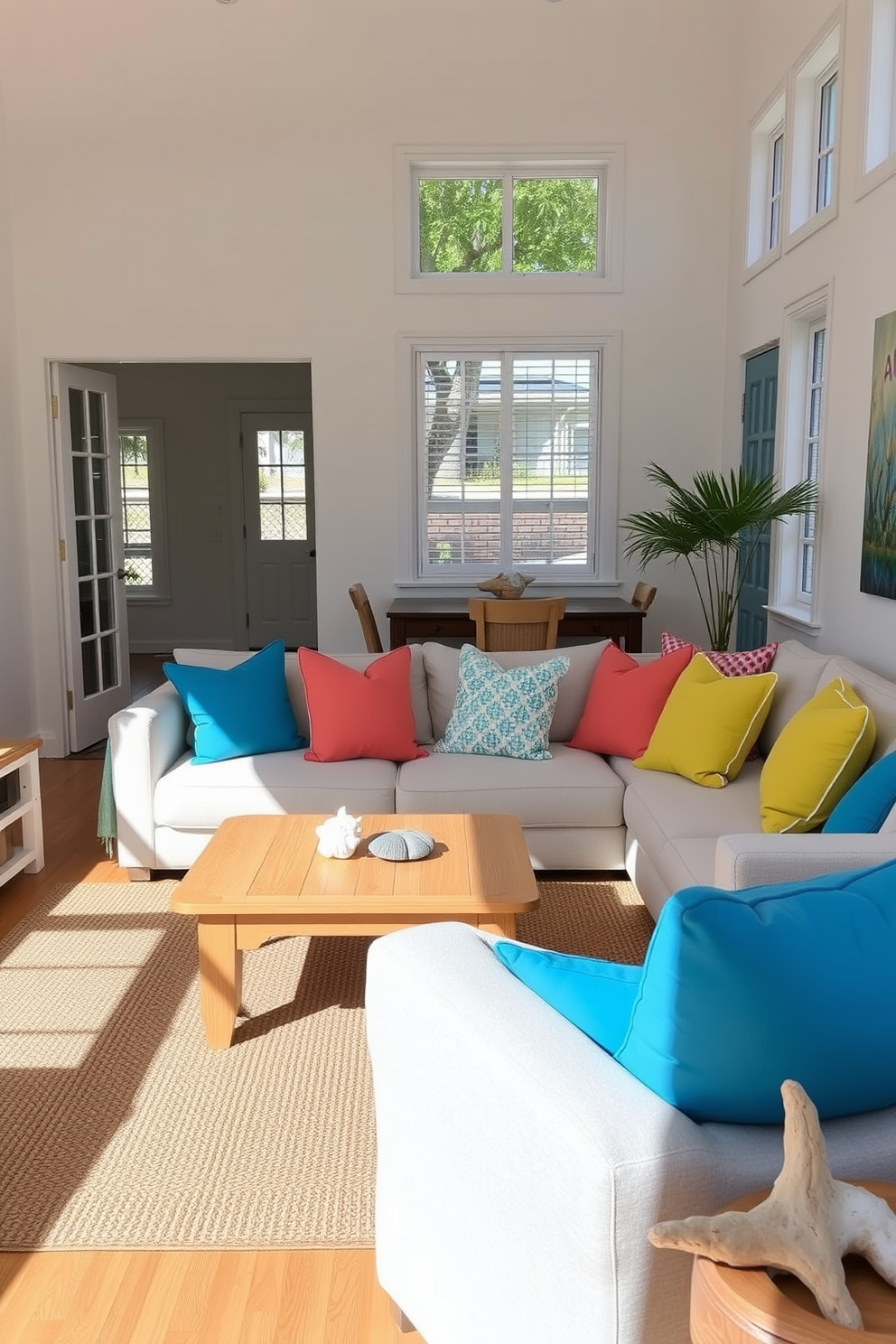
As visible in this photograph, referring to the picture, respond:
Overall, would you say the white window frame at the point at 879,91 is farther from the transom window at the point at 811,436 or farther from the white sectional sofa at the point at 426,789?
the white sectional sofa at the point at 426,789

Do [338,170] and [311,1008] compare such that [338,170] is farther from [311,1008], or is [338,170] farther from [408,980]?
[408,980]

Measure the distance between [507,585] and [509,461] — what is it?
1.01 metres

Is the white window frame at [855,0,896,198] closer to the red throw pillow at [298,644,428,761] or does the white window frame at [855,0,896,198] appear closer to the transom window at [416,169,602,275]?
the transom window at [416,169,602,275]

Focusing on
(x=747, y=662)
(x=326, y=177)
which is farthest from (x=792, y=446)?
(x=326, y=177)

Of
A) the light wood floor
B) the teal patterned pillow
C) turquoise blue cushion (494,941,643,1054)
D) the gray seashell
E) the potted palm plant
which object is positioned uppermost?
the potted palm plant

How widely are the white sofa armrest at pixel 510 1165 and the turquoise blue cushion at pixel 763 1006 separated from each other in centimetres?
7

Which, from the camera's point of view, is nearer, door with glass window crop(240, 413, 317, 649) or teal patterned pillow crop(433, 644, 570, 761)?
teal patterned pillow crop(433, 644, 570, 761)

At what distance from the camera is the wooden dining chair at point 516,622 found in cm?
543

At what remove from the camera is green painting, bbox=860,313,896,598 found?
13.4 ft

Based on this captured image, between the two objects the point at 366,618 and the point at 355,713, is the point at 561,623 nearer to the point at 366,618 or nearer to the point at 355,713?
the point at 366,618

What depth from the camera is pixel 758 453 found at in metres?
6.00

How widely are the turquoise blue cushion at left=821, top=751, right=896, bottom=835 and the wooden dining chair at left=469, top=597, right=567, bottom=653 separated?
2.53 m

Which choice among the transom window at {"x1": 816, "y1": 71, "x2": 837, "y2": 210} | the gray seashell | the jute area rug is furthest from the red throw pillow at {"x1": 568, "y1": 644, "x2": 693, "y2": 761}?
the transom window at {"x1": 816, "y1": 71, "x2": 837, "y2": 210}

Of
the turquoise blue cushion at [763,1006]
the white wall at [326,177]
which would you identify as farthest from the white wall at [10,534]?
the turquoise blue cushion at [763,1006]
